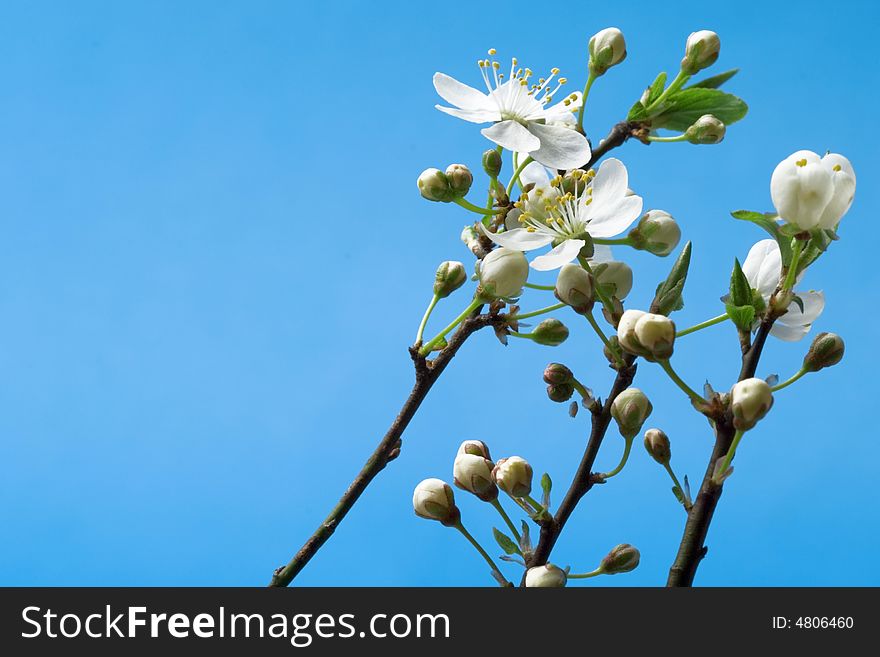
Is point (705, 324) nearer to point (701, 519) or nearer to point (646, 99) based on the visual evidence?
point (701, 519)

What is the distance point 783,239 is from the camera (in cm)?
65

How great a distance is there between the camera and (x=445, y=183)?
2.66ft

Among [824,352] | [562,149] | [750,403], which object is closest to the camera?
[750,403]

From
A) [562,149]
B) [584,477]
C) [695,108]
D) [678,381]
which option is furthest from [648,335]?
[695,108]

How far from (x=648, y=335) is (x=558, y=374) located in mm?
147

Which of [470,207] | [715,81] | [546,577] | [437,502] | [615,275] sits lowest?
[546,577]

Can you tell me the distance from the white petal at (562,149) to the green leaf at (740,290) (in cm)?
18

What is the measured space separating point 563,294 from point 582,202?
0.11 metres

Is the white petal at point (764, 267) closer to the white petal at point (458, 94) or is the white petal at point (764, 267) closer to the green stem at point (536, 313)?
the green stem at point (536, 313)

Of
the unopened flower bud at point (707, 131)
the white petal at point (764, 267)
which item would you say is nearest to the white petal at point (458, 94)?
the unopened flower bud at point (707, 131)

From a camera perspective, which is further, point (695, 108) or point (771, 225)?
point (695, 108)
